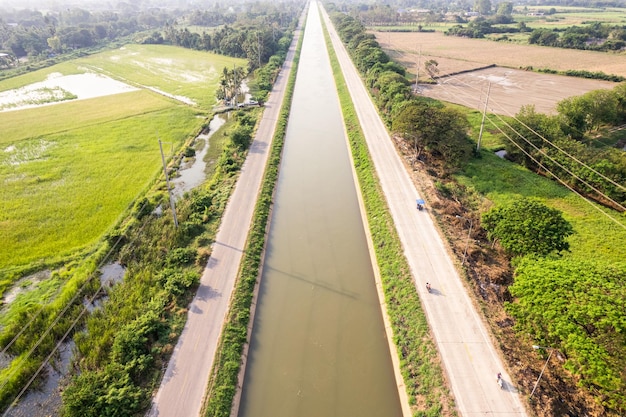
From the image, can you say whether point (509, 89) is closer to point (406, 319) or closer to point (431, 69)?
point (431, 69)

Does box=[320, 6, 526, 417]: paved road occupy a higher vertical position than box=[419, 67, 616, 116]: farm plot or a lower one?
lower

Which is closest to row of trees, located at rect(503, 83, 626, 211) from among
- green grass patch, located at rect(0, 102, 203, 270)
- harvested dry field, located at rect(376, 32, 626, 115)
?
harvested dry field, located at rect(376, 32, 626, 115)

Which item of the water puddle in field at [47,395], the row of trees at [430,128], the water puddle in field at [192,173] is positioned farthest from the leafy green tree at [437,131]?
the water puddle in field at [47,395]

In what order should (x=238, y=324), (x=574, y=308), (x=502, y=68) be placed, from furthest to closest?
(x=502, y=68) < (x=238, y=324) < (x=574, y=308)

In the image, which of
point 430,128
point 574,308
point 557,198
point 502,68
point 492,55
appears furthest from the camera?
point 492,55

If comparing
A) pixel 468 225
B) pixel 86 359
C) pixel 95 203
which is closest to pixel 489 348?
pixel 468 225

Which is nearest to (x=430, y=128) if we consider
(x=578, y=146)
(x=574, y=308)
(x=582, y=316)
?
(x=578, y=146)

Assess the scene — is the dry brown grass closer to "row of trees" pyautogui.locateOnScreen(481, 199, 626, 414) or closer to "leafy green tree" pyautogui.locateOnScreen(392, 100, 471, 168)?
"leafy green tree" pyautogui.locateOnScreen(392, 100, 471, 168)

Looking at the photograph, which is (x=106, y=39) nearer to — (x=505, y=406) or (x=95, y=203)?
(x=95, y=203)
